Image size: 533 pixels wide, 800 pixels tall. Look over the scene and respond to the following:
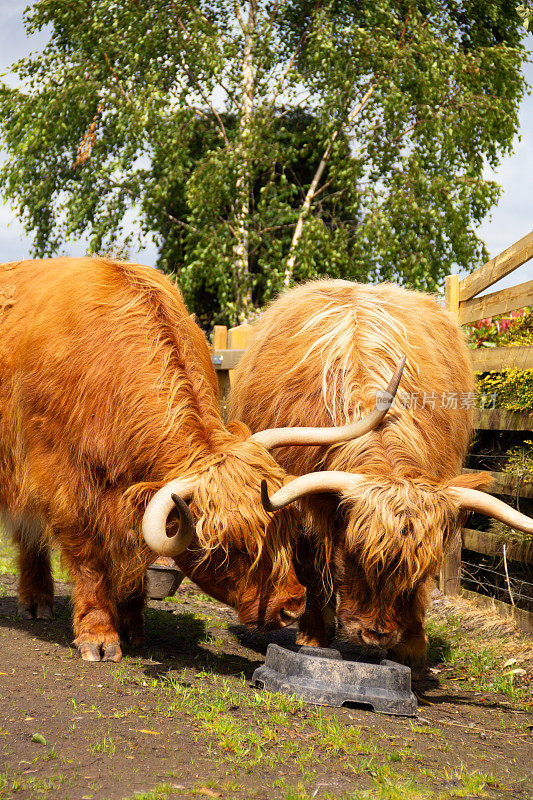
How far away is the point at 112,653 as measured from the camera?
12.9 feet

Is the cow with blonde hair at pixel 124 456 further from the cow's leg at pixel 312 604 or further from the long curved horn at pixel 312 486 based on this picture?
the cow's leg at pixel 312 604

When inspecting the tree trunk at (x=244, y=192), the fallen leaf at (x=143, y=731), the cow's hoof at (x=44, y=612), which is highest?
the tree trunk at (x=244, y=192)

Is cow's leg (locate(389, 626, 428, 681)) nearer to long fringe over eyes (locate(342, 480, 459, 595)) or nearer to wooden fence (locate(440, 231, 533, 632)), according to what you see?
wooden fence (locate(440, 231, 533, 632))

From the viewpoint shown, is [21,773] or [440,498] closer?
[21,773]

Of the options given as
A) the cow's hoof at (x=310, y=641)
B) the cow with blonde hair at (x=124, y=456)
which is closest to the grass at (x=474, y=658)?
the cow's hoof at (x=310, y=641)

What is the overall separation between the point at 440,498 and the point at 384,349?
Answer: 1.03 meters

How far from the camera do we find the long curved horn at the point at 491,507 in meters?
3.42

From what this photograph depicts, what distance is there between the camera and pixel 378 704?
10.9 ft

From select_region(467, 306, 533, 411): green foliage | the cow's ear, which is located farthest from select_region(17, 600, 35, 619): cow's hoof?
select_region(467, 306, 533, 411): green foliage

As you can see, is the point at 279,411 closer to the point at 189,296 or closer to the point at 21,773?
the point at 21,773

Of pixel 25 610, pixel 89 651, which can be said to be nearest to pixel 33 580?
pixel 25 610

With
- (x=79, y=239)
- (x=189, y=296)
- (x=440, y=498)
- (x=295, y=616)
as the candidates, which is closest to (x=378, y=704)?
(x=295, y=616)

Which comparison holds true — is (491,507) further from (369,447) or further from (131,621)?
(131,621)

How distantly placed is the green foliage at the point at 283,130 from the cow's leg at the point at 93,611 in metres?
10.1
